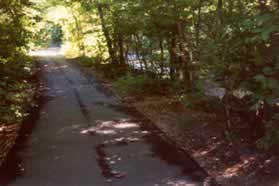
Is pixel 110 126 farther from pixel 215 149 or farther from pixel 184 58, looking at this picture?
pixel 184 58

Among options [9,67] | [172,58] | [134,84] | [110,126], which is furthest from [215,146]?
[9,67]

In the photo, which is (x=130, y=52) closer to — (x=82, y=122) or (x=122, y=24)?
(x=122, y=24)

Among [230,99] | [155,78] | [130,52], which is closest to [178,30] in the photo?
[155,78]

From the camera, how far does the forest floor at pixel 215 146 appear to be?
6.37m

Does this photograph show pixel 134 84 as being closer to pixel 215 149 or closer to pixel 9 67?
pixel 9 67

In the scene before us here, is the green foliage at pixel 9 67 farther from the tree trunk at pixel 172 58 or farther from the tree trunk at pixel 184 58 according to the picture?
the tree trunk at pixel 184 58

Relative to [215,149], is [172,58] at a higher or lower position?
higher

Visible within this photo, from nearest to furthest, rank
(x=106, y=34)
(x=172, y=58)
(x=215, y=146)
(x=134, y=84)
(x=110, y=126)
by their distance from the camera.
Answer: (x=215, y=146) < (x=110, y=126) < (x=172, y=58) < (x=134, y=84) < (x=106, y=34)

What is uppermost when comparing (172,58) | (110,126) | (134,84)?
(172,58)

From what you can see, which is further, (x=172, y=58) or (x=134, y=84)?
(x=134, y=84)

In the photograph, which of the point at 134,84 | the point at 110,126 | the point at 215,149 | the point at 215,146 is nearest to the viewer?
the point at 215,149

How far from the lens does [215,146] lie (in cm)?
802

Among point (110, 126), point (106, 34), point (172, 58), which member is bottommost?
point (110, 126)

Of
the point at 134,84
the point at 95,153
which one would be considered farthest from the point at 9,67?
the point at 95,153
